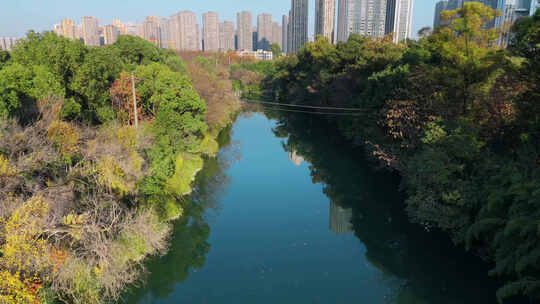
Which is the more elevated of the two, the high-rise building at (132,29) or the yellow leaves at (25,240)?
the high-rise building at (132,29)

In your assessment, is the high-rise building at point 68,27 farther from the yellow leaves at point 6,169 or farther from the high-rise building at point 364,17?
the yellow leaves at point 6,169

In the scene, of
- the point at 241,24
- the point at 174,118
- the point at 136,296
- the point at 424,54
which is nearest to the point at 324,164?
the point at 424,54

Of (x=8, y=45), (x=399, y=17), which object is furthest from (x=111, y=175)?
(x=399, y=17)

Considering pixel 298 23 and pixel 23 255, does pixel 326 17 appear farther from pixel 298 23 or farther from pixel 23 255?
pixel 23 255

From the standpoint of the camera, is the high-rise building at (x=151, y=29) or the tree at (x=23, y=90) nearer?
the tree at (x=23, y=90)

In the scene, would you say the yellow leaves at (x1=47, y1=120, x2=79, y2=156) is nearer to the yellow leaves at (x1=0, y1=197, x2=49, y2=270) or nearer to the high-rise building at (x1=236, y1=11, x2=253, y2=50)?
the yellow leaves at (x1=0, y1=197, x2=49, y2=270)

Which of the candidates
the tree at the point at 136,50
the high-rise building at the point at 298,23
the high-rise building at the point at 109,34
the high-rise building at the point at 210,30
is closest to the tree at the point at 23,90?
the tree at the point at 136,50
